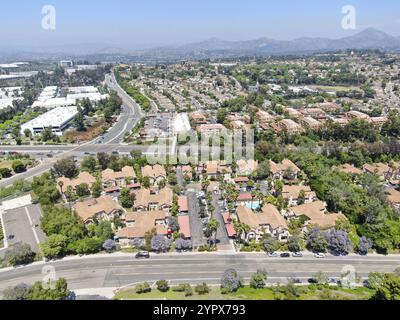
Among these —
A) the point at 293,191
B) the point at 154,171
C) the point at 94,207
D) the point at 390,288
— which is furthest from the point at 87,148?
the point at 390,288

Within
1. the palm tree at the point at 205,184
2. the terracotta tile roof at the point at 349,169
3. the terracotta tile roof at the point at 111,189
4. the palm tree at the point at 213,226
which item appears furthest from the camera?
the terracotta tile roof at the point at 349,169

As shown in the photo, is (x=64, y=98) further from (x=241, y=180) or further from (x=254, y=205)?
(x=254, y=205)

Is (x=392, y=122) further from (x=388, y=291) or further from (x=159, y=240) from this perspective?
(x=159, y=240)

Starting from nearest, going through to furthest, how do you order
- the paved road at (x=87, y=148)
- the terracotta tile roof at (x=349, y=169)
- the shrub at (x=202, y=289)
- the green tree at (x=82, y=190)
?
the shrub at (x=202, y=289)
the green tree at (x=82, y=190)
the terracotta tile roof at (x=349, y=169)
the paved road at (x=87, y=148)

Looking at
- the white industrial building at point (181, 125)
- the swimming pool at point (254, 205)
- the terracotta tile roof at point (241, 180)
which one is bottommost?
the swimming pool at point (254, 205)

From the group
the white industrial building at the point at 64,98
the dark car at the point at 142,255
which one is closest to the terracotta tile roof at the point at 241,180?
the dark car at the point at 142,255

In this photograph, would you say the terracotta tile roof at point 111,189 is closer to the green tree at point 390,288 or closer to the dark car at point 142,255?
the dark car at point 142,255

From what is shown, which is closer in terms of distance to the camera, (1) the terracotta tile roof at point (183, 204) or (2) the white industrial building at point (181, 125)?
(1) the terracotta tile roof at point (183, 204)
